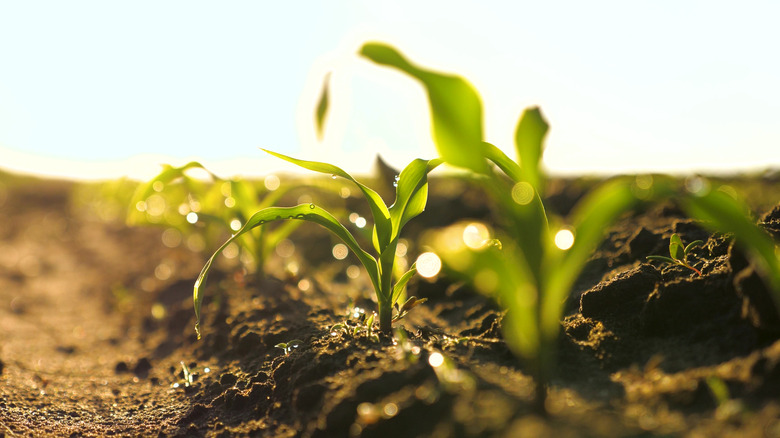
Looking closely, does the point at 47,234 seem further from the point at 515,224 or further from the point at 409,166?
the point at 515,224

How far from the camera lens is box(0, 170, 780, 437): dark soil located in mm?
922

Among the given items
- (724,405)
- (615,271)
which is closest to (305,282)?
(615,271)

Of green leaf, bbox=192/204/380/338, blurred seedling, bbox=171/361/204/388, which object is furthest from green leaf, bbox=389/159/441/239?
blurred seedling, bbox=171/361/204/388

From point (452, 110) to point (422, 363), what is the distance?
0.59m

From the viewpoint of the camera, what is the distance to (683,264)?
1354mm

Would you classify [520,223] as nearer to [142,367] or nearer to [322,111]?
[322,111]

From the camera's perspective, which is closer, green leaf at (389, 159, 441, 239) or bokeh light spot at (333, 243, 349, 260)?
→ green leaf at (389, 159, 441, 239)

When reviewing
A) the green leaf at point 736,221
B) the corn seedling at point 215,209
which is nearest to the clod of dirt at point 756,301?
the green leaf at point 736,221

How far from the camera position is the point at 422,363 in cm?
114

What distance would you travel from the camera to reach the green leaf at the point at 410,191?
133cm

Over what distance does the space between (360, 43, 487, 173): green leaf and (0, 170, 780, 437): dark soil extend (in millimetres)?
476

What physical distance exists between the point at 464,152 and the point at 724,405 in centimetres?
63

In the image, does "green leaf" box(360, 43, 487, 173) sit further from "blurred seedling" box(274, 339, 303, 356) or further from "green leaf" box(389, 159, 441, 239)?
"blurred seedling" box(274, 339, 303, 356)

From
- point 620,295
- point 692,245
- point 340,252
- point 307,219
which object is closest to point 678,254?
point 692,245
